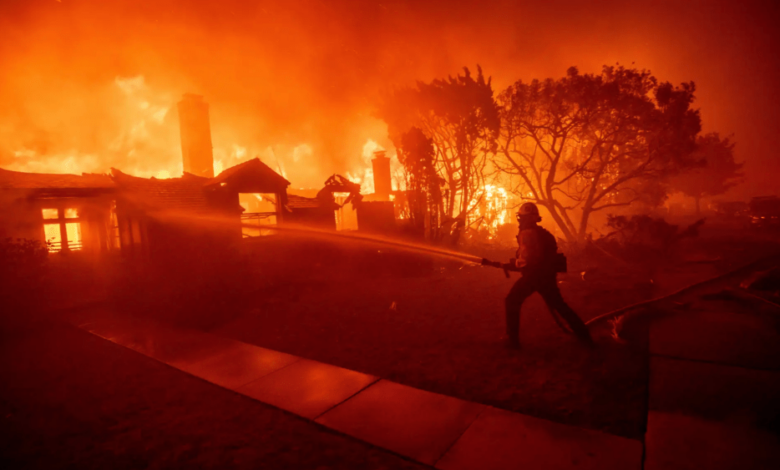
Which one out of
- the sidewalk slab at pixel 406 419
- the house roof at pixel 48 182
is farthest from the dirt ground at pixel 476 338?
the house roof at pixel 48 182

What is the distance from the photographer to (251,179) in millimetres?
14273

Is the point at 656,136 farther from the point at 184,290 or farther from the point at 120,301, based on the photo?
the point at 120,301

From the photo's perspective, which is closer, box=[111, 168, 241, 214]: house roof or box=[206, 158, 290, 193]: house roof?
box=[111, 168, 241, 214]: house roof

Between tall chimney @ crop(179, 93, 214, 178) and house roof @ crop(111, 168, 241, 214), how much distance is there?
12.7m

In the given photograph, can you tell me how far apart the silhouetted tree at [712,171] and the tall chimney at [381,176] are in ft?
121

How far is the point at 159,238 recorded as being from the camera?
12.6 metres

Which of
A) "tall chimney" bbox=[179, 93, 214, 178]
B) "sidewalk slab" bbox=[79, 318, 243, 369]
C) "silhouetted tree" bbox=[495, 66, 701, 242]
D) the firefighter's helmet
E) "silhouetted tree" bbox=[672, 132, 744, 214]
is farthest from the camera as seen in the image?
"silhouetted tree" bbox=[672, 132, 744, 214]

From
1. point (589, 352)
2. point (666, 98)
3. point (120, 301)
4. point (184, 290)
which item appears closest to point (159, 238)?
point (120, 301)

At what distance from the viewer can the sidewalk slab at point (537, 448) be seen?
304 cm

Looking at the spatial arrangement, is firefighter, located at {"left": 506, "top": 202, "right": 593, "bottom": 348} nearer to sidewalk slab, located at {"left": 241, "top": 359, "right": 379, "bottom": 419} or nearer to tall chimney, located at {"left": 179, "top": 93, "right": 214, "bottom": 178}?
sidewalk slab, located at {"left": 241, "top": 359, "right": 379, "bottom": 419}

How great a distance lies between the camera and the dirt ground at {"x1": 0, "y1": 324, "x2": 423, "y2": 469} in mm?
3465

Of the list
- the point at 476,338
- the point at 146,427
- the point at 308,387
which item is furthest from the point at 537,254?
the point at 146,427

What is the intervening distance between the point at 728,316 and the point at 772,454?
3887mm

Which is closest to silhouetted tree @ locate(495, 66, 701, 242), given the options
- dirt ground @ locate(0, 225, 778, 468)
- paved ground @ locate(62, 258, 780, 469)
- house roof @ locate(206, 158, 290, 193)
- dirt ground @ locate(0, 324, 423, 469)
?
dirt ground @ locate(0, 225, 778, 468)
